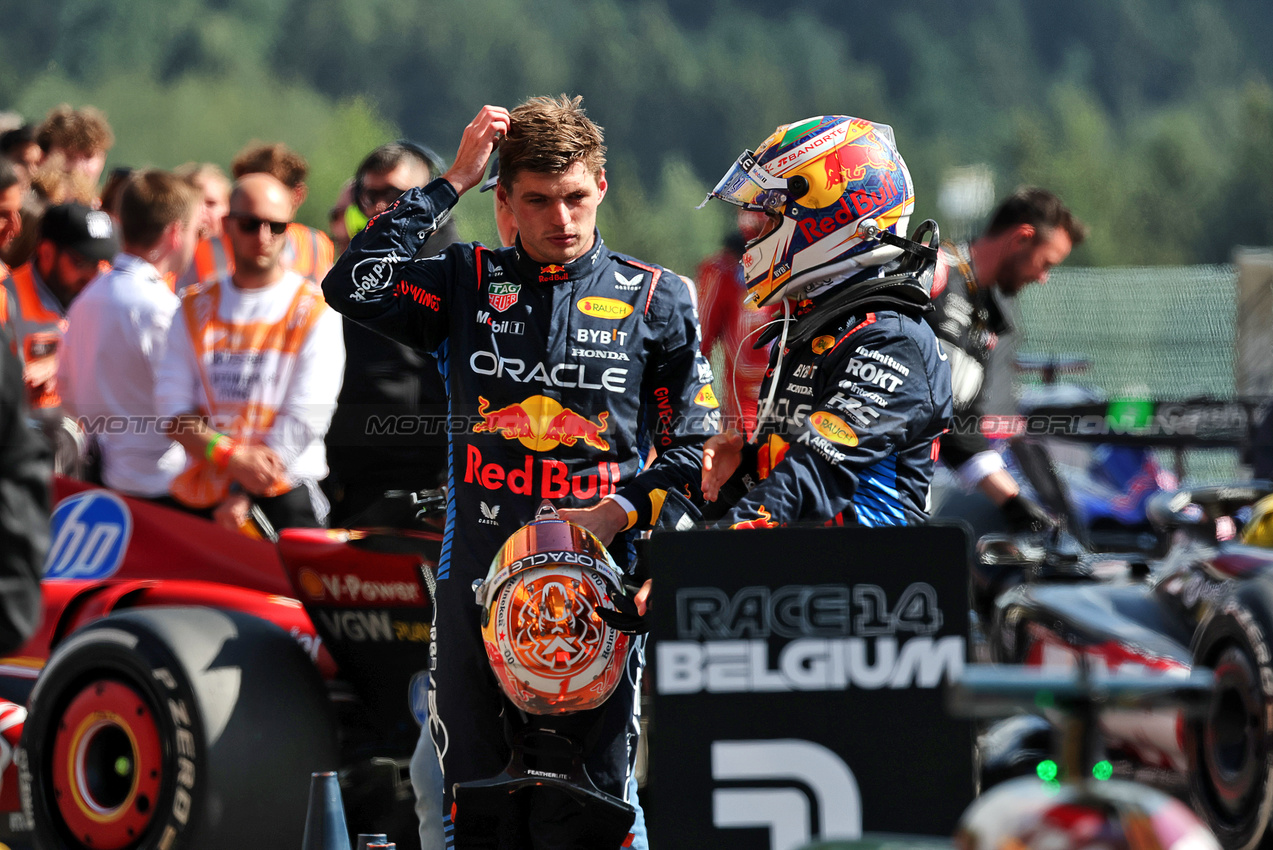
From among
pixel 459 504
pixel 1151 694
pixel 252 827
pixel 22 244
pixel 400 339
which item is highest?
pixel 22 244

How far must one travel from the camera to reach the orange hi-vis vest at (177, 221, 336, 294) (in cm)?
746

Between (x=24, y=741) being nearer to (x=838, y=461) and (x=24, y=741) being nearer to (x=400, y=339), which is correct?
(x=400, y=339)

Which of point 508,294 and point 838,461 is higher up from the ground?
point 508,294

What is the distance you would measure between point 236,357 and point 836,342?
117 inches

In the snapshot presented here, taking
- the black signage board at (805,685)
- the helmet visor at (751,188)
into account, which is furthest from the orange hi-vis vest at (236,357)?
the black signage board at (805,685)

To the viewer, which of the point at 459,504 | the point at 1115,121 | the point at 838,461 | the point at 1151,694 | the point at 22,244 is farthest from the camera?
the point at 1115,121

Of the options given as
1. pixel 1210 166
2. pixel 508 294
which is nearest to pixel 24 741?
pixel 508 294

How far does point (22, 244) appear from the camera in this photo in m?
7.62

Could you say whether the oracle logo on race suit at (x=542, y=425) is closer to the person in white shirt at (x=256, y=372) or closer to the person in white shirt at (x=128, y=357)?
the person in white shirt at (x=256, y=372)

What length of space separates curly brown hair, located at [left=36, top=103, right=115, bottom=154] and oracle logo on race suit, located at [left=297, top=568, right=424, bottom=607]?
5156 mm

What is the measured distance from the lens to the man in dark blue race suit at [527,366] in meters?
3.62

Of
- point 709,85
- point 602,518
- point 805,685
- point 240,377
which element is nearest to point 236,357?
point 240,377

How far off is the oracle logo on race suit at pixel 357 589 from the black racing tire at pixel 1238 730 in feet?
6.94

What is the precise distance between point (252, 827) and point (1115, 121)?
8397 cm
